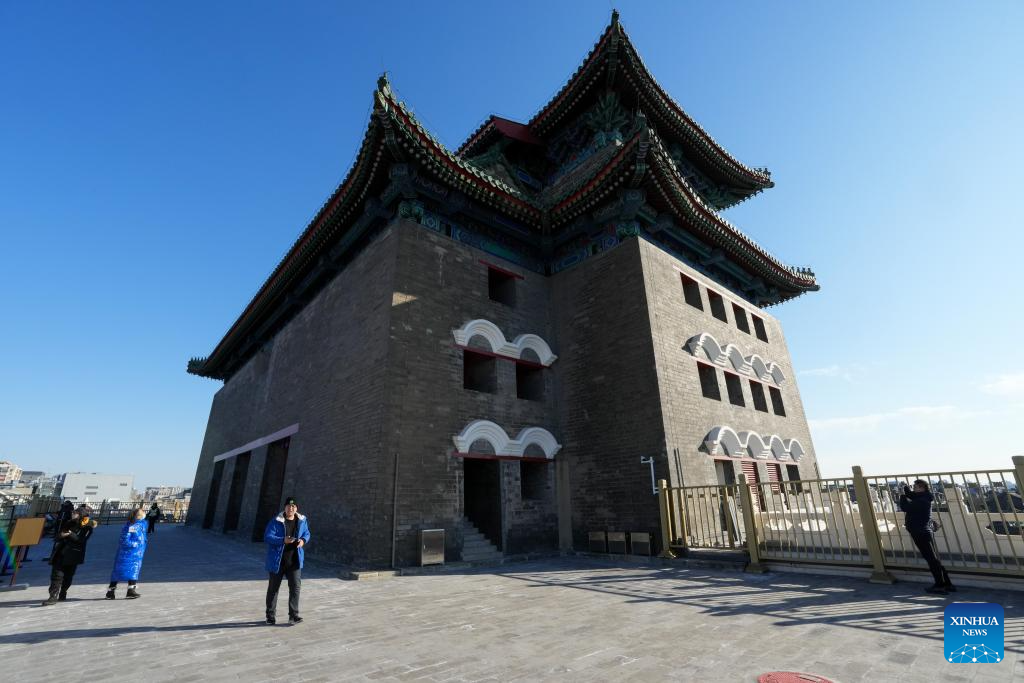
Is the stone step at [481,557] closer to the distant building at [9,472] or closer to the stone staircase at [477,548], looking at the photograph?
the stone staircase at [477,548]

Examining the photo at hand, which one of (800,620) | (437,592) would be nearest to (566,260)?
(437,592)

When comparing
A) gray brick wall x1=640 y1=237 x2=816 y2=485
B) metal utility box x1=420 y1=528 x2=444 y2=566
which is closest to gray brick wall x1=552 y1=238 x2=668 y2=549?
gray brick wall x1=640 y1=237 x2=816 y2=485

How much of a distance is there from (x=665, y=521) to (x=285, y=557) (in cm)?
728

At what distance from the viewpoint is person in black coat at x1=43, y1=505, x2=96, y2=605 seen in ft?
21.9

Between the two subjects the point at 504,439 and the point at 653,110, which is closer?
the point at 504,439

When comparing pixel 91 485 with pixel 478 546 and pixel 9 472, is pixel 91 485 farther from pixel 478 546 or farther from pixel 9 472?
pixel 9 472

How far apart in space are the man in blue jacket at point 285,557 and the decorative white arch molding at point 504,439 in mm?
5115

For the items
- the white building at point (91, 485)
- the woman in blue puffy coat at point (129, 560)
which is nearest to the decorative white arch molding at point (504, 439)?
the woman in blue puffy coat at point (129, 560)

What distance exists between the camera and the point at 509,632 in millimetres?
4812

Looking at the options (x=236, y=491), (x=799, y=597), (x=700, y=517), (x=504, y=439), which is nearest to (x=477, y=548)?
(x=504, y=439)

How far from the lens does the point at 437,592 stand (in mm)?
7129

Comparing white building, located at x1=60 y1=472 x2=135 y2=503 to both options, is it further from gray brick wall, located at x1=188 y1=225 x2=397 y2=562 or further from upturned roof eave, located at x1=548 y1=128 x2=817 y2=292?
upturned roof eave, located at x1=548 y1=128 x2=817 y2=292

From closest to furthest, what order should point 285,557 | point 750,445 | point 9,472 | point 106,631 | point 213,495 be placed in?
point 106,631 < point 285,557 < point 750,445 < point 213,495 < point 9,472

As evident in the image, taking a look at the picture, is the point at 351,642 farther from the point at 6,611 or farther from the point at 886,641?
the point at 6,611
